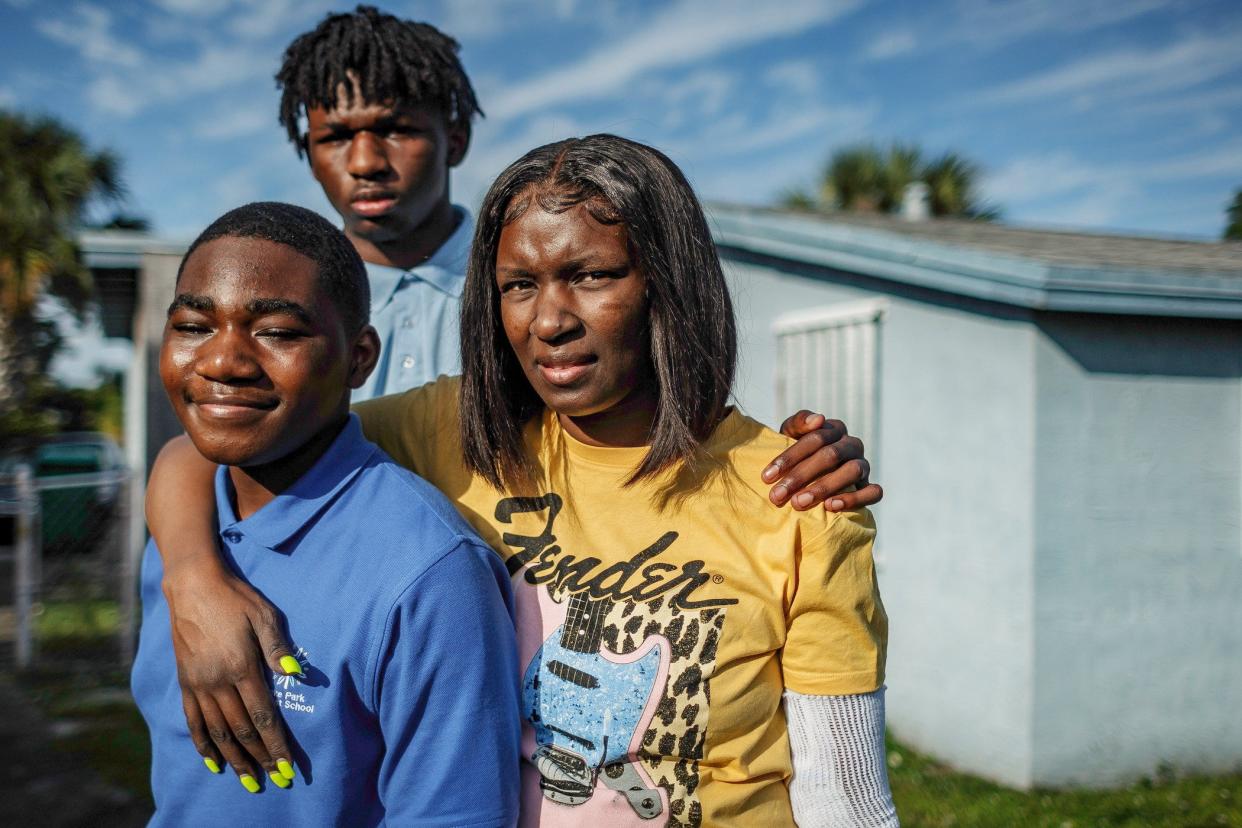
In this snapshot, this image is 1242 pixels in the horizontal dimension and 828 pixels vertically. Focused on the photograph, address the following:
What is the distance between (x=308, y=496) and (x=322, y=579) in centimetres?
16

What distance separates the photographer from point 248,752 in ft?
5.07

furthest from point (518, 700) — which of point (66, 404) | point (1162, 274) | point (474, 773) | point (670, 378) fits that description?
point (66, 404)

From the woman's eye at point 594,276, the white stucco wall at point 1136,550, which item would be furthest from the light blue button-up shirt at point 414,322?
the white stucco wall at point 1136,550

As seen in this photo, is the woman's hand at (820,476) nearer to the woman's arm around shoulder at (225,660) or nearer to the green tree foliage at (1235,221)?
the woman's arm around shoulder at (225,660)

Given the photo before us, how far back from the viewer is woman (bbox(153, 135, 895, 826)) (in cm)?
156

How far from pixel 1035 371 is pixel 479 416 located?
441 cm

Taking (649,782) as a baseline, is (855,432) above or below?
above

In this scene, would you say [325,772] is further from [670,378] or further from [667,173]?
[667,173]

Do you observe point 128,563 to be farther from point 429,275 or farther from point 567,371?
point 567,371

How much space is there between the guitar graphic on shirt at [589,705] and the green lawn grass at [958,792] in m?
3.91

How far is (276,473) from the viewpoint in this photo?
1741mm

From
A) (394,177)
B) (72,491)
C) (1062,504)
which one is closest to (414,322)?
(394,177)

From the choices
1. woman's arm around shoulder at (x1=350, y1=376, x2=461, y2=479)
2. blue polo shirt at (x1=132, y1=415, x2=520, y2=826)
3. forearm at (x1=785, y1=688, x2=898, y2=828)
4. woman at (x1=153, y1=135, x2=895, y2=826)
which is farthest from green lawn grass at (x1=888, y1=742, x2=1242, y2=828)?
blue polo shirt at (x1=132, y1=415, x2=520, y2=826)

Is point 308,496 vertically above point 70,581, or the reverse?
point 308,496
